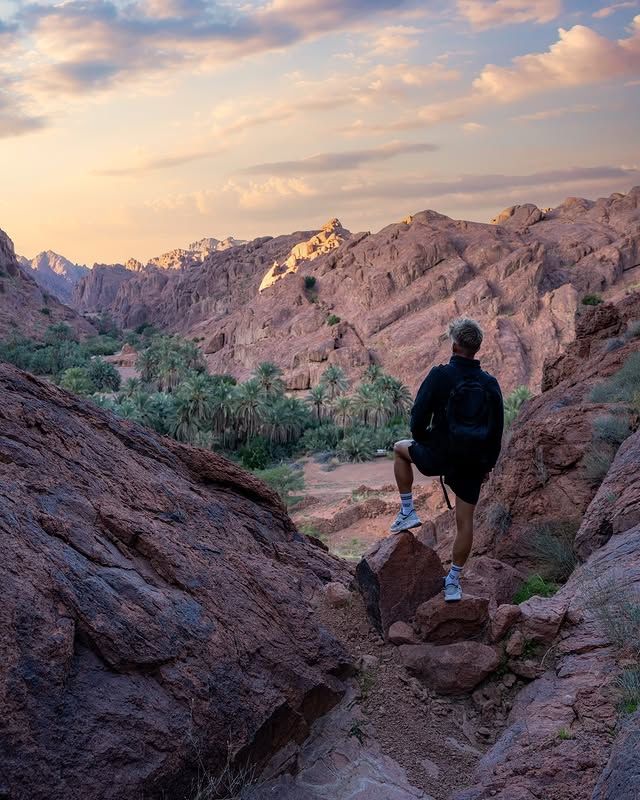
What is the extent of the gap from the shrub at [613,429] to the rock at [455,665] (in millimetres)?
4400

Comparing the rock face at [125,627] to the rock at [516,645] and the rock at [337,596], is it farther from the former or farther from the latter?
the rock at [516,645]

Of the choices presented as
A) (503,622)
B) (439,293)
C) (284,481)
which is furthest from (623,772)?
(439,293)

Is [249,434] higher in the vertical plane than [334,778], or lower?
lower

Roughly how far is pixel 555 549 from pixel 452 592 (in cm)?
309

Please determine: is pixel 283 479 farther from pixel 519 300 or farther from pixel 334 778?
pixel 519 300

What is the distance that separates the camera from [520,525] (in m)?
9.33

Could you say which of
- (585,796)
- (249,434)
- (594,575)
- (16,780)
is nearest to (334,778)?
(585,796)

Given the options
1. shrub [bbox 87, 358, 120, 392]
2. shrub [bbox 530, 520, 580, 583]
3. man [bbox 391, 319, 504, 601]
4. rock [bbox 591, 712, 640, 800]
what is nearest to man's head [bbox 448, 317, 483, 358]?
man [bbox 391, 319, 504, 601]

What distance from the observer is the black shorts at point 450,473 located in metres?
5.37

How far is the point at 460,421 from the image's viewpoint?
17.2 ft

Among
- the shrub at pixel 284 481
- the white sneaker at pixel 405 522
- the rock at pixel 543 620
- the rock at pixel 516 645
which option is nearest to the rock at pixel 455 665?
the rock at pixel 516 645

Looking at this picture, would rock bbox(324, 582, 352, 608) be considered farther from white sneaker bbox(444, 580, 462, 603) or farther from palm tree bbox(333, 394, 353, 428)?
palm tree bbox(333, 394, 353, 428)

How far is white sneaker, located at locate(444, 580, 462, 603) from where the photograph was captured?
18.3ft

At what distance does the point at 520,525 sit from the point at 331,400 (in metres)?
43.8
